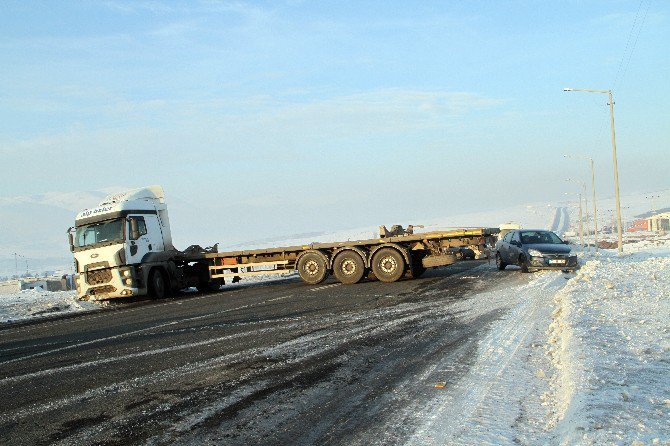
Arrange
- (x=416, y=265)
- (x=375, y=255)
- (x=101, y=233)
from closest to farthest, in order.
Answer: (x=375, y=255) < (x=101, y=233) < (x=416, y=265)

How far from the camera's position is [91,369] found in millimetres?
7941

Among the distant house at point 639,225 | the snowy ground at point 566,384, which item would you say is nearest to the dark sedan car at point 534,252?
the snowy ground at point 566,384

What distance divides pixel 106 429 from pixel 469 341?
4947 millimetres

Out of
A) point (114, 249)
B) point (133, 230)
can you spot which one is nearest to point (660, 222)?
point (133, 230)

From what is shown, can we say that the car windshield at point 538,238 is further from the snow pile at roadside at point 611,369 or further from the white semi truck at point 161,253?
the snow pile at roadside at point 611,369

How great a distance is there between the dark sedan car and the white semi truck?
161 cm

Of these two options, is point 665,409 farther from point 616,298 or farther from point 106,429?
point 616,298

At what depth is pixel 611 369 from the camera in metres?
5.89

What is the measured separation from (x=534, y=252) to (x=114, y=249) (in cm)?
1287

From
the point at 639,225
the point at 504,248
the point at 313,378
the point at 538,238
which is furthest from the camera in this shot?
the point at 639,225

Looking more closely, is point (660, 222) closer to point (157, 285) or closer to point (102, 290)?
point (157, 285)

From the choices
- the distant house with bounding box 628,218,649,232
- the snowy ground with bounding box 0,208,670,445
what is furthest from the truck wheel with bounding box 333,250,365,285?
the distant house with bounding box 628,218,649,232

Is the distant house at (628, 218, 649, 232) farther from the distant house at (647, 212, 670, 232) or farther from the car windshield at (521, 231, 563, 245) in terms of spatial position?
the car windshield at (521, 231, 563, 245)

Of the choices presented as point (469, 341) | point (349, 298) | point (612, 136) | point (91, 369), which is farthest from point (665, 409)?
point (612, 136)
